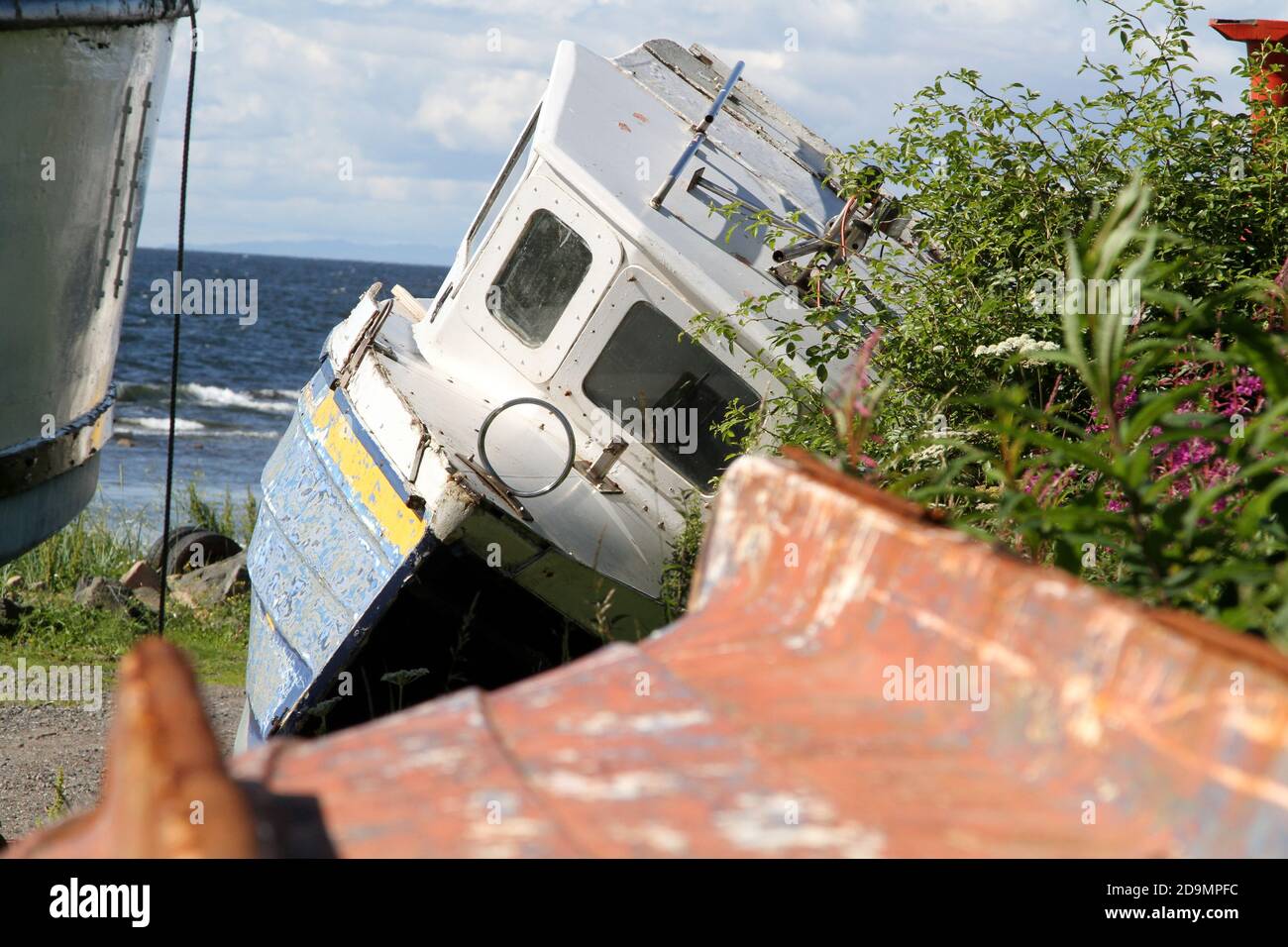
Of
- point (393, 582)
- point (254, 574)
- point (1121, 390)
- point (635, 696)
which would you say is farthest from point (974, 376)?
point (254, 574)

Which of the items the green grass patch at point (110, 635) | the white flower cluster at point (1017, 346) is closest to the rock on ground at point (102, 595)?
the green grass patch at point (110, 635)

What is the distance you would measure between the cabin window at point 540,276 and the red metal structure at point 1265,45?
269cm

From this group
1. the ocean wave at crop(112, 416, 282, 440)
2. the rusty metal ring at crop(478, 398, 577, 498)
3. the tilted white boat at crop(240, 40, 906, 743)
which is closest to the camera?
the rusty metal ring at crop(478, 398, 577, 498)

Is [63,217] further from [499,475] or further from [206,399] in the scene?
[206,399]

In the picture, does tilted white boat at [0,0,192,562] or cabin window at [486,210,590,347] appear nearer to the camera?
tilted white boat at [0,0,192,562]

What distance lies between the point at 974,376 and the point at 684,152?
1.85 meters

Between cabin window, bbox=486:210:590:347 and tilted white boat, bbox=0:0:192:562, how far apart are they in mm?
1935

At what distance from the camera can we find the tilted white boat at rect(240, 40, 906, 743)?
15.5 ft

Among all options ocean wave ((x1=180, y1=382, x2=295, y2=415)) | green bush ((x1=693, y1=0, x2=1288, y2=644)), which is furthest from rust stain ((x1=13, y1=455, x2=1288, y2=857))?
ocean wave ((x1=180, y1=382, x2=295, y2=415))

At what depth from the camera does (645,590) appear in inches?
193

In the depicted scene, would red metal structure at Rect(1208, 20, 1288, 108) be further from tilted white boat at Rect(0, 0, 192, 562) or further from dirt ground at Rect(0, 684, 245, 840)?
dirt ground at Rect(0, 684, 245, 840)

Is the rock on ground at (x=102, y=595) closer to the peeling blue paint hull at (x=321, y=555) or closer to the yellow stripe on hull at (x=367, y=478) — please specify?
the peeling blue paint hull at (x=321, y=555)

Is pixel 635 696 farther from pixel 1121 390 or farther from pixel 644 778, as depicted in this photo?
pixel 1121 390

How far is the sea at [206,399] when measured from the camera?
1947cm
